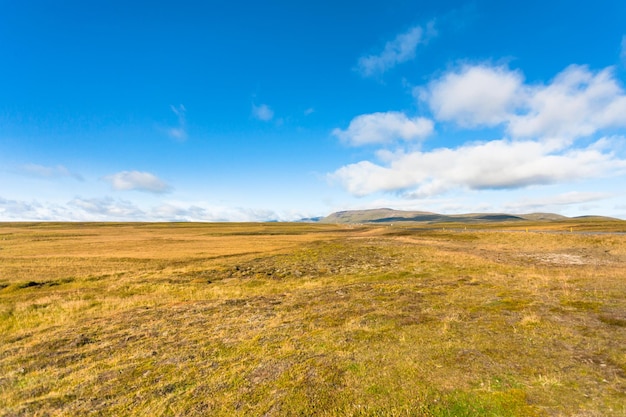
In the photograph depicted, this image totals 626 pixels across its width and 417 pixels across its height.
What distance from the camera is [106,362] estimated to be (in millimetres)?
12133

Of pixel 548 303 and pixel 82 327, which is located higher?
pixel 548 303

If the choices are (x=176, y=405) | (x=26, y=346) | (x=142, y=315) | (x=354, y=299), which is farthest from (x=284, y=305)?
(x=26, y=346)

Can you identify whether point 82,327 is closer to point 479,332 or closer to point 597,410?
point 479,332

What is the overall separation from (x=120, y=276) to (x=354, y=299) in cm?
3006


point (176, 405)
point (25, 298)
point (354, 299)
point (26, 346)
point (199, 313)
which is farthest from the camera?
point (25, 298)

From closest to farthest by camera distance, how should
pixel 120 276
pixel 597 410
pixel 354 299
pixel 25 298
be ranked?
pixel 597 410, pixel 354 299, pixel 25 298, pixel 120 276

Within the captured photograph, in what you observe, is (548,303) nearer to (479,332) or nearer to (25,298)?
(479,332)

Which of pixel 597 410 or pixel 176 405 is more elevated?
pixel 597 410

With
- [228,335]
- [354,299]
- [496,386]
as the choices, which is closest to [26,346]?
[228,335]

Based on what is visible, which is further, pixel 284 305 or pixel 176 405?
pixel 284 305

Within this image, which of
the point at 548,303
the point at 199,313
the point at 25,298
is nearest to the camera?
the point at 548,303

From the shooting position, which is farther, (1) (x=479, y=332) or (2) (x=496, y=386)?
(1) (x=479, y=332)

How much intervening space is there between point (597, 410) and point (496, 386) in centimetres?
220

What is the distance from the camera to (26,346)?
1439 centimetres
